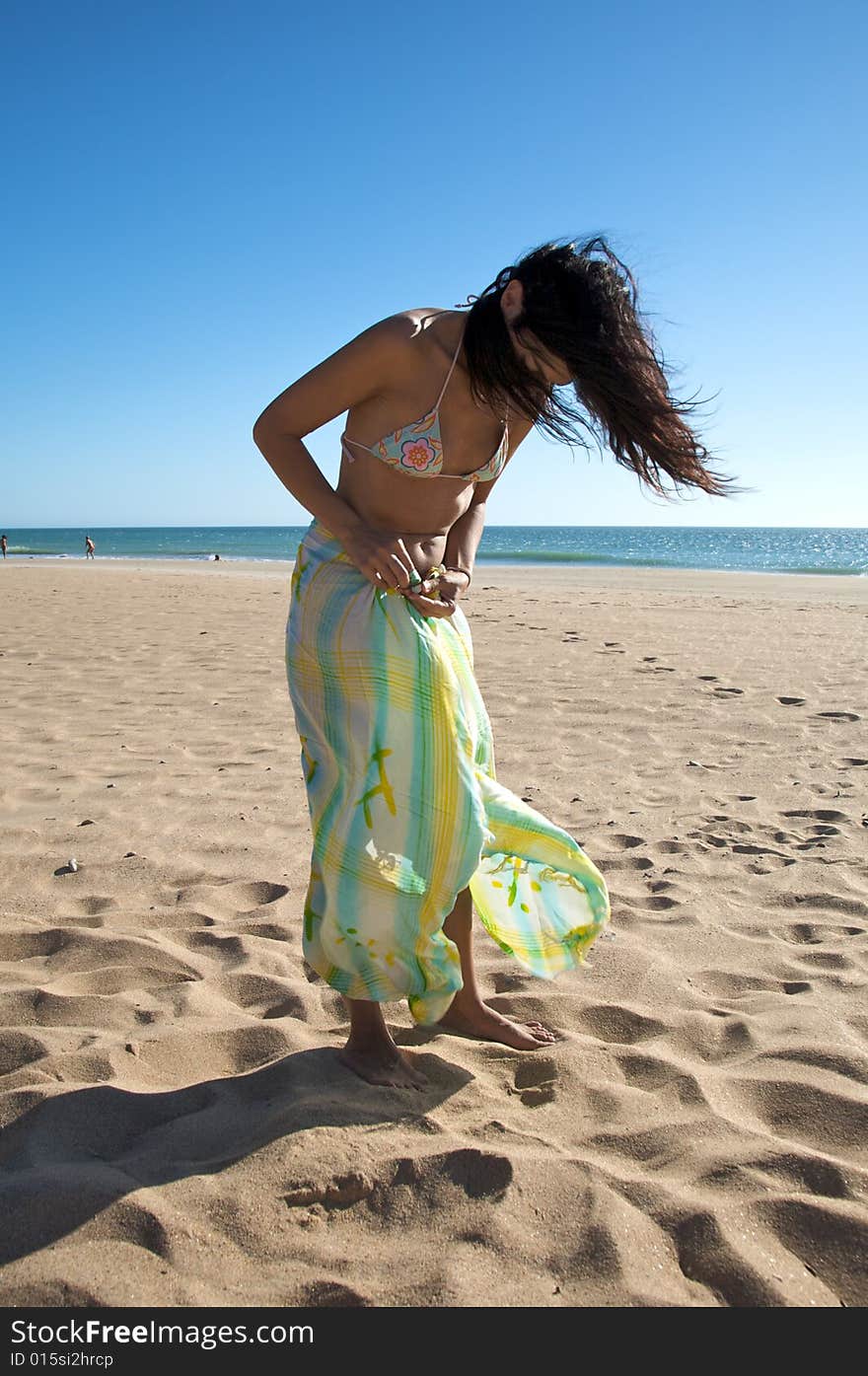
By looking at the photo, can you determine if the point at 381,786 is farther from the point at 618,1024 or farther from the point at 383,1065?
the point at 618,1024

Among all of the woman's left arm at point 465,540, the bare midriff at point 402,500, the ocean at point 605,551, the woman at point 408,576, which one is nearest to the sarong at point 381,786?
the woman at point 408,576

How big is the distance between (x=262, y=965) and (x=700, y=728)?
355cm

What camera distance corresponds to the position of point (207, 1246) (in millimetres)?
1604

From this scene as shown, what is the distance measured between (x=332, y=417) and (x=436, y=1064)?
4.84ft

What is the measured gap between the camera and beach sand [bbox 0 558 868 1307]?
5.21 feet

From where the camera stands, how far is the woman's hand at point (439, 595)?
6.88 feet

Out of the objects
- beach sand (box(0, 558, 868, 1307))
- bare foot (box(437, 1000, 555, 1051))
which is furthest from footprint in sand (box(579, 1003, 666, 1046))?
bare foot (box(437, 1000, 555, 1051))

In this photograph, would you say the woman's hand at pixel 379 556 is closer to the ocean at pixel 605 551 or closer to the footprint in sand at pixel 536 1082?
the footprint in sand at pixel 536 1082

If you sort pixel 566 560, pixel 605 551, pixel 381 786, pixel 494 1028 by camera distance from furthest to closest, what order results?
pixel 605 551
pixel 566 560
pixel 494 1028
pixel 381 786

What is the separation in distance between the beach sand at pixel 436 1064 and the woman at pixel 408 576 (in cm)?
33

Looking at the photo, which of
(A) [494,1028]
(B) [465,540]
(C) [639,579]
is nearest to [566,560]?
(C) [639,579]

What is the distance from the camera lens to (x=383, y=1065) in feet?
7.05

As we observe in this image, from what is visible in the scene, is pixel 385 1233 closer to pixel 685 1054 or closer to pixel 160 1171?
pixel 160 1171
